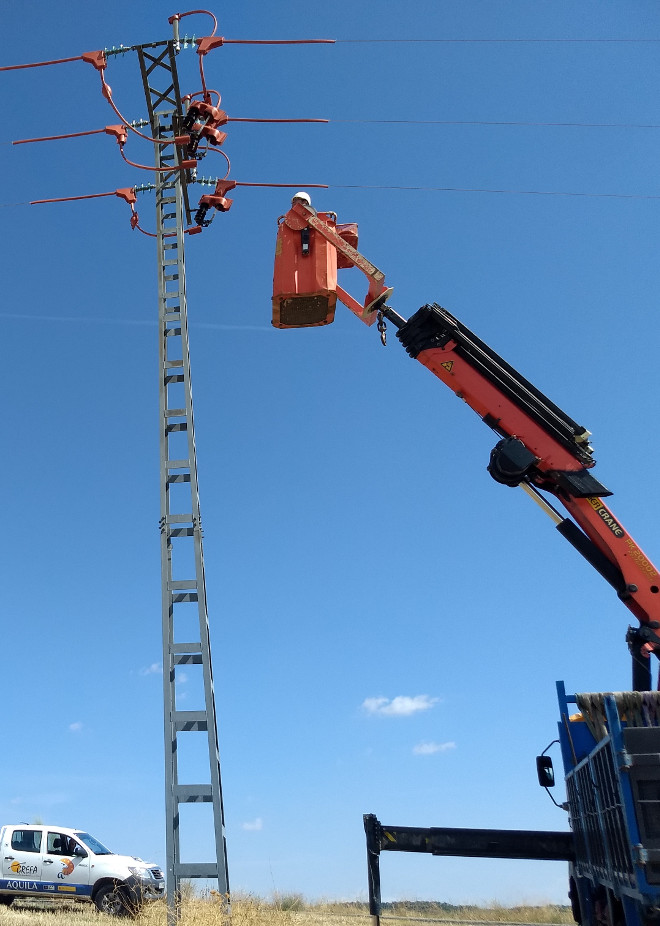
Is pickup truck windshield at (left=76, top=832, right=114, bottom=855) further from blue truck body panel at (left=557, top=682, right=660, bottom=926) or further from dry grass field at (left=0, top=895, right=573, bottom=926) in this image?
blue truck body panel at (left=557, top=682, right=660, bottom=926)

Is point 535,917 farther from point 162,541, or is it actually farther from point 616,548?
point 162,541

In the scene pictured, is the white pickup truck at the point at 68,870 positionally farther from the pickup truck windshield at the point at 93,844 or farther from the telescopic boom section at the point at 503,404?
the telescopic boom section at the point at 503,404

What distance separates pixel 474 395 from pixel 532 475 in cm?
132

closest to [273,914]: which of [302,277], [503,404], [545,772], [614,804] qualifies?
[545,772]

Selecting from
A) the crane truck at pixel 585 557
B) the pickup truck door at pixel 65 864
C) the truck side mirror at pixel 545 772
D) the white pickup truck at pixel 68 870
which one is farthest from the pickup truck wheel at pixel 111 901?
the truck side mirror at pixel 545 772

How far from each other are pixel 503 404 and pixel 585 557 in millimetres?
2235

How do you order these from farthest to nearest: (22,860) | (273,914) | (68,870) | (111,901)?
(22,860), (68,870), (111,901), (273,914)

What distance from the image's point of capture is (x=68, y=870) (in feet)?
48.4

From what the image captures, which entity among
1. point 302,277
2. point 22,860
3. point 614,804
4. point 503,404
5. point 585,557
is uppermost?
point 302,277

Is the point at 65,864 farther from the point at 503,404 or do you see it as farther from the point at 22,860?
the point at 503,404

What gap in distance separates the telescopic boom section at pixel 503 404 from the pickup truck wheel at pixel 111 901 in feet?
32.5

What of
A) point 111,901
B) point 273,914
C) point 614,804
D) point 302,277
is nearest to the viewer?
point 614,804

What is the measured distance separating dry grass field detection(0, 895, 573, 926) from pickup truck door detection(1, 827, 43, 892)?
0.36 metres

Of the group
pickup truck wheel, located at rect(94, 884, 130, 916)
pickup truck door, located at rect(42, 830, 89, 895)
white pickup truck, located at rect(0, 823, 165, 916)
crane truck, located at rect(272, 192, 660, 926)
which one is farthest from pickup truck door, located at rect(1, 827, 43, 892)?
crane truck, located at rect(272, 192, 660, 926)
